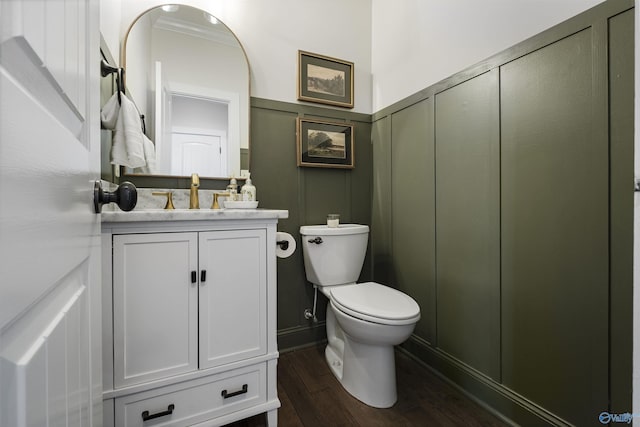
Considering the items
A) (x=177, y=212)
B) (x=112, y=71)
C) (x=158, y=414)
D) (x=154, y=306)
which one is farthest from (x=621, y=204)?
(x=112, y=71)

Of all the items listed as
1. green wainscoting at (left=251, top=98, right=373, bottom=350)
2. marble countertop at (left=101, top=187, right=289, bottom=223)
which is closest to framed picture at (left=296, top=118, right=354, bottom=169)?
green wainscoting at (left=251, top=98, right=373, bottom=350)

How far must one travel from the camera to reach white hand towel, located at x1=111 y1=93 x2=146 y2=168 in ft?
3.84

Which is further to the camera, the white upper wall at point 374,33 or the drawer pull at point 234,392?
the white upper wall at point 374,33

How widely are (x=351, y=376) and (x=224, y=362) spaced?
69cm

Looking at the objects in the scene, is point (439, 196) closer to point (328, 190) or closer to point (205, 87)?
point (328, 190)

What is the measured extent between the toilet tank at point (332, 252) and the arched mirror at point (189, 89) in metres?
0.61

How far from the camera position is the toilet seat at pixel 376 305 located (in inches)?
49.5

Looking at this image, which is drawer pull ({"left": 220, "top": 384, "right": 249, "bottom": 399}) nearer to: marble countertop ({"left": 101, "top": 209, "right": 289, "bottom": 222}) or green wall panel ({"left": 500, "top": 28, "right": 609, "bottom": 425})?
marble countertop ({"left": 101, "top": 209, "right": 289, "bottom": 222})

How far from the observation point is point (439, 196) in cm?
A: 161

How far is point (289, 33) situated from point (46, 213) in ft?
6.60

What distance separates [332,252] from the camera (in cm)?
175

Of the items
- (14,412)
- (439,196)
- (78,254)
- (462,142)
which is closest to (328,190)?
(439,196)

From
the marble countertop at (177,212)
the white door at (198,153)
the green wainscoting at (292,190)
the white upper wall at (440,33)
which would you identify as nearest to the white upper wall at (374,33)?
the white upper wall at (440,33)

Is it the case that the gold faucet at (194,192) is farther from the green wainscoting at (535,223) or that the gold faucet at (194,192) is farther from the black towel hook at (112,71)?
the green wainscoting at (535,223)
